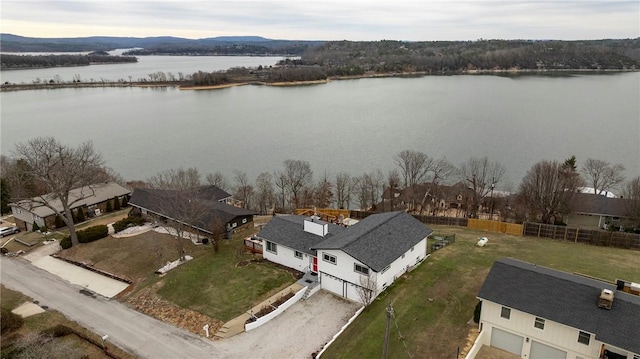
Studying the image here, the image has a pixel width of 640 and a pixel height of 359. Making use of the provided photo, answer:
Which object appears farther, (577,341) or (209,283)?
(209,283)

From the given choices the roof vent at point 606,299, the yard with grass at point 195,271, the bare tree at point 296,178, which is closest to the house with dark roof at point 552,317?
the roof vent at point 606,299

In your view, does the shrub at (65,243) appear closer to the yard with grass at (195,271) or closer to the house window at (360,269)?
the yard with grass at (195,271)

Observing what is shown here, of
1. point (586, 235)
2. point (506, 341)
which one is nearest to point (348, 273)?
point (506, 341)

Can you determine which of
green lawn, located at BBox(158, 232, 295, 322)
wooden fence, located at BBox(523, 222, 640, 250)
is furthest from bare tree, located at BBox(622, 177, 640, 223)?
green lawn, located at BBox(158, 232, 295, 322)

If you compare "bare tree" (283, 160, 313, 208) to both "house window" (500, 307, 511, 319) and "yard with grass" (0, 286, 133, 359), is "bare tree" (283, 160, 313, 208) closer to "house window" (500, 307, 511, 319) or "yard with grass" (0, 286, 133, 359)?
"yard with grass" (0, 286, 133, 359)

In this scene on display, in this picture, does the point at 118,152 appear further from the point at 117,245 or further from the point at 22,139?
the point at 117,245

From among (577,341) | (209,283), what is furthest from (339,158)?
(577,341)

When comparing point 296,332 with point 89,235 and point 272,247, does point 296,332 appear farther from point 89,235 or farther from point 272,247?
point 89,235
